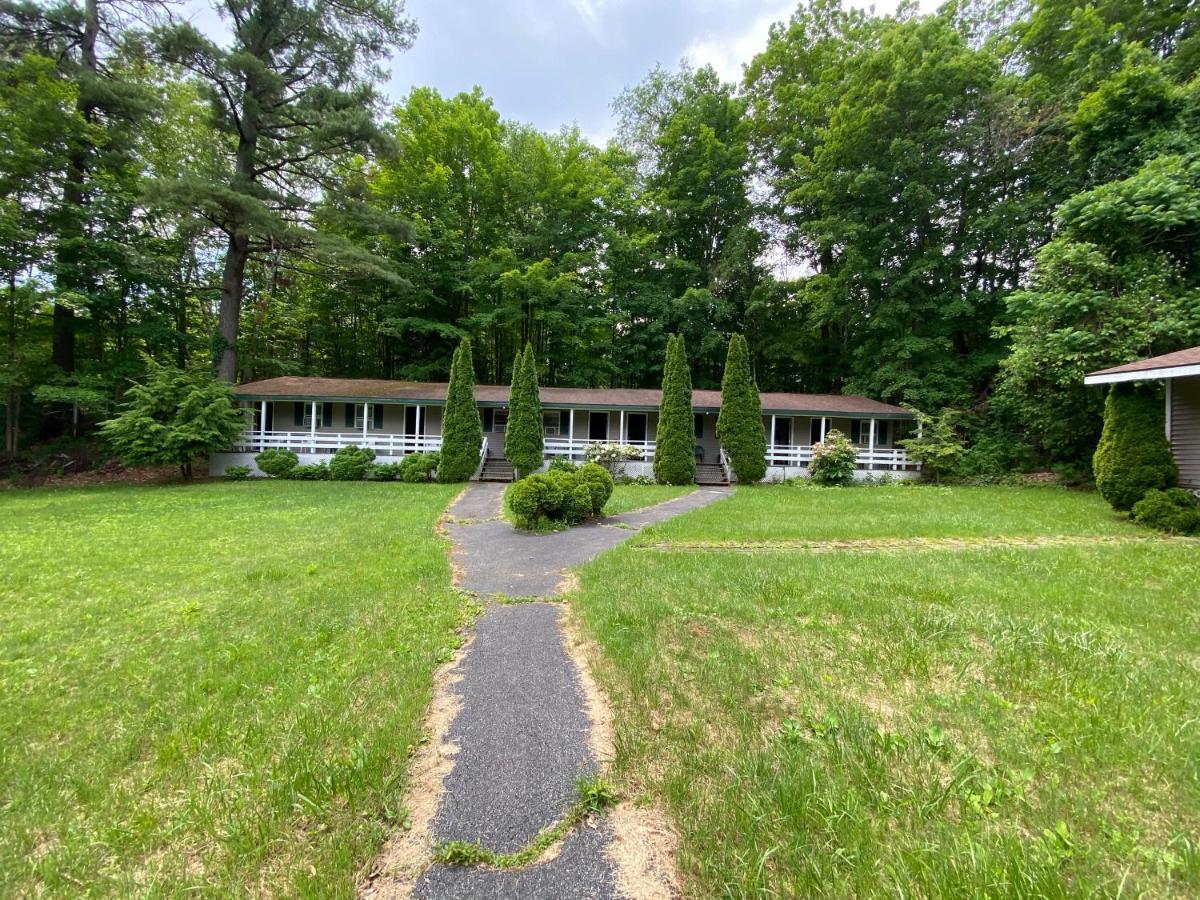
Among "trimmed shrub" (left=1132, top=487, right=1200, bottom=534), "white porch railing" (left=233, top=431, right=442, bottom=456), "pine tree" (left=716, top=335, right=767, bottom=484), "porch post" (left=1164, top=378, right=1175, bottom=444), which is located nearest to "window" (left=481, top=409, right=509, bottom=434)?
"white porch railing" (left=233, top=431, right=442, bottom=456)

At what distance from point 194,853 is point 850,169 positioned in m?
27.6

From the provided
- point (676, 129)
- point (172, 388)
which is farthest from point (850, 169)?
point (172, 388)

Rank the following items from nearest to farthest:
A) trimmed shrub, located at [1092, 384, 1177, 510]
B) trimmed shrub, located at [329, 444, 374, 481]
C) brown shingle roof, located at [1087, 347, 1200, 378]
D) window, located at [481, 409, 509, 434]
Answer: brown shingle roof, located at [1087, 347, 1200, 378] < trimmed shrub, located at [1092, 384, 1177, 510] < trimmed shrub, located at [329, 444, 374, 481] < window, located at [481, 409, 509, 434]

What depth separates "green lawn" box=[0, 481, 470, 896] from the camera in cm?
185

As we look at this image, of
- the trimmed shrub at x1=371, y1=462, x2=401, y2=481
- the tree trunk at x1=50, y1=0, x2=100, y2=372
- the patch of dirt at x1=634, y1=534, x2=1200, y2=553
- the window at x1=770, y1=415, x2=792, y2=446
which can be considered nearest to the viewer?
the patch of dirt at x1=634, y1=534, x2=1200, y2=553

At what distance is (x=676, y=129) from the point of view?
27.0 metres

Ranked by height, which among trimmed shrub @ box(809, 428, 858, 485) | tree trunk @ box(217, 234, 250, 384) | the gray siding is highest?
tree trunk @ box(217, 234, 250, 384)

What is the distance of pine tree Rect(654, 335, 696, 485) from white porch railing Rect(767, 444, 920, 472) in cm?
423

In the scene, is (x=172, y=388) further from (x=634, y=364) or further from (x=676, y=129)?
(x=676, y=129)

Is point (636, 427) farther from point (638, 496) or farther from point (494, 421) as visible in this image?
point (638, 496)

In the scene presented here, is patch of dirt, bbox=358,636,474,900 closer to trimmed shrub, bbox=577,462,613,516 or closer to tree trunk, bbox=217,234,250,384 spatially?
trimmed shrub, bbox=577,462,613,516

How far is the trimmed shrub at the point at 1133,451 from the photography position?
29.8 feet

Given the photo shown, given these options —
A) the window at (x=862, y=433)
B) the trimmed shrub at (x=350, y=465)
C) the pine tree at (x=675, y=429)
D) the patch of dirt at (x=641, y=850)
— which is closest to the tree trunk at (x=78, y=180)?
the trimmed shrub at (x=350, y=465)

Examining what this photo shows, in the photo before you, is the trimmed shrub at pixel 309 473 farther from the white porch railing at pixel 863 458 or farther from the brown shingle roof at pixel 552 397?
the white porch railing at pixel 863 458
